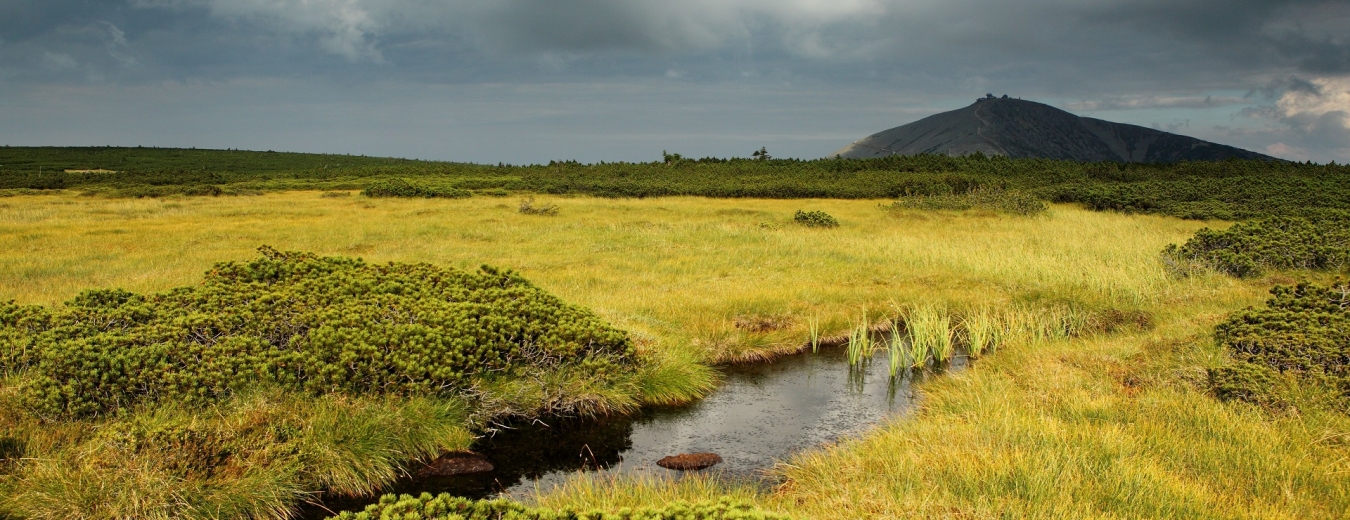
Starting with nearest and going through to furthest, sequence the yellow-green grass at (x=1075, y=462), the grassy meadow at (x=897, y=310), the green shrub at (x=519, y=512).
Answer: the green shrub at (x=519, y=512)
the yellow-green grass at (x=1075, y=462)
the grassy meadow at (x=897, y=310)

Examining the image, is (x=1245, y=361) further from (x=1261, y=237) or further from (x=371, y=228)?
(x=371, y=228)

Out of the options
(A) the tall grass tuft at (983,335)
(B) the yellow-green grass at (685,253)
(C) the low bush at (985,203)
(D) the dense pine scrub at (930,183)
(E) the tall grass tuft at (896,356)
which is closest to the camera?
(E) the tall grass tuft at (896,356)

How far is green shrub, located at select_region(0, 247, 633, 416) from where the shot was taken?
845cm

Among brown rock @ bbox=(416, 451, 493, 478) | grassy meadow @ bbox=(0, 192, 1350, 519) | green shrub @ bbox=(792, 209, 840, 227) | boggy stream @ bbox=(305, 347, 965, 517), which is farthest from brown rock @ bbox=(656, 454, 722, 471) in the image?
green shrub @ bbox=(792, 209, 840, 227)

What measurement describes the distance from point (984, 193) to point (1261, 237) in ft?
62.7

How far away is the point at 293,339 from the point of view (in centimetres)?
928

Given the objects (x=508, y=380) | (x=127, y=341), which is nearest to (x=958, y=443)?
(x=508, y=380)

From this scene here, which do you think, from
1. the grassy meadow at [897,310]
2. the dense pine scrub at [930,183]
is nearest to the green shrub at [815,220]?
the grassy meadow at [897,310]

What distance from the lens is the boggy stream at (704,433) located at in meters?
8.23

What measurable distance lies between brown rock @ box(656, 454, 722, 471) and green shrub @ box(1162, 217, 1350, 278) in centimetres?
1420

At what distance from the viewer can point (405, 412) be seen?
881 centimetres

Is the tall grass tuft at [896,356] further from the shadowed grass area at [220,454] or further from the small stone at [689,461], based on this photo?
the shadowed grass area at [220,454]

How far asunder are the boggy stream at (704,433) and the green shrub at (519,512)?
2.15 metres

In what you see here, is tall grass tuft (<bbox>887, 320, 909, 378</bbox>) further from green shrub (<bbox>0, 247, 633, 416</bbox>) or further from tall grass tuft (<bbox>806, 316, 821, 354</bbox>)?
green shrub (<bbox>0, 247, 633, 416</bbox>)
